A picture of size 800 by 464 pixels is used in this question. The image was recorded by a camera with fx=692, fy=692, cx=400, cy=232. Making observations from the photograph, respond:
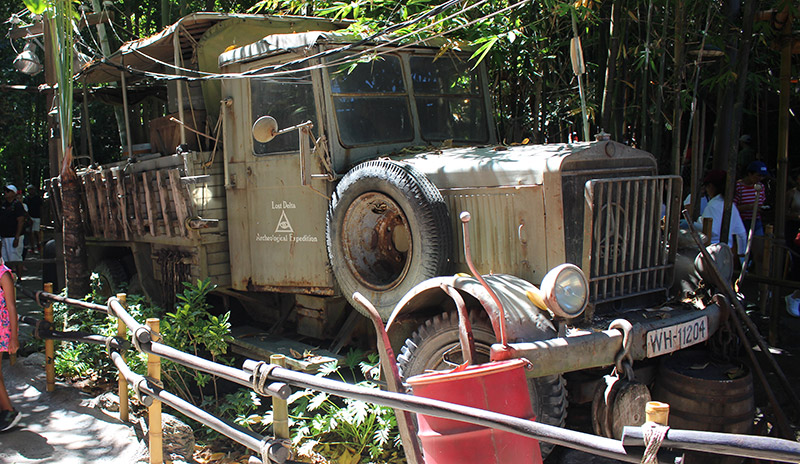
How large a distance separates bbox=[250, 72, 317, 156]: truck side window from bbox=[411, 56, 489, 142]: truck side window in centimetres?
85

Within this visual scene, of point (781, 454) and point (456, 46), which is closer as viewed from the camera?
point (781, 454)

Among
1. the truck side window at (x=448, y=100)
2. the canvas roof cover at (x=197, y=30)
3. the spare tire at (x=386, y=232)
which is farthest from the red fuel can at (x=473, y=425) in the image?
the canvas roof cover at (x=197, y=30)

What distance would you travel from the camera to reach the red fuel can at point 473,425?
2760 millimetres

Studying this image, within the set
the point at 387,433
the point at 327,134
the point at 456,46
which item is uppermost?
the point at 456,46

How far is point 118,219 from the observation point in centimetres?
704

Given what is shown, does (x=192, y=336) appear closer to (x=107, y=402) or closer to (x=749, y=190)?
(x=107, y=402)

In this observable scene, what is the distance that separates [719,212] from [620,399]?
356 centimetres

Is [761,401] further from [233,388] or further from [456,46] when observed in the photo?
[233,388]

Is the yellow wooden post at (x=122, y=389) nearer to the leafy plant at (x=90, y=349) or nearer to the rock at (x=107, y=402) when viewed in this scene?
the rock at (x=107, y=402)

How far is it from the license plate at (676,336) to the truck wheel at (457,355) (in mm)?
513

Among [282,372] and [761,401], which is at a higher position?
[282,372]

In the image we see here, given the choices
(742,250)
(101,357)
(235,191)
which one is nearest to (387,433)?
(235,191)

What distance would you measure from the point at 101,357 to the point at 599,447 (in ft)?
17.3

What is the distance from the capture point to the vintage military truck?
12.2 feet
